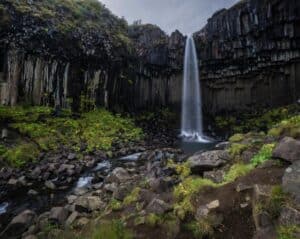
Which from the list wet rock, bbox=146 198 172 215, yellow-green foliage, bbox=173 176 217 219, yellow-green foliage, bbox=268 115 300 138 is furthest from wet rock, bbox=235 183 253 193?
yellow-green foliage, bbox=268 115 300 138

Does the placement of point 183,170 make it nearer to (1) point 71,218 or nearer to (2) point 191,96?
(1) point 71,218

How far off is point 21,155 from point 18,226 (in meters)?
8.93

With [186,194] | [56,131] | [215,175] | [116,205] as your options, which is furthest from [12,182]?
[215,175]

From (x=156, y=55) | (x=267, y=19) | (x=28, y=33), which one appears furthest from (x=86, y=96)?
(x=267, y=19)

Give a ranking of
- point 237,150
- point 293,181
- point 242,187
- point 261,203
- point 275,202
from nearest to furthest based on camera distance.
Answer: point 275,202, point 261,203, point 293,181, point 242,187, point 237,150

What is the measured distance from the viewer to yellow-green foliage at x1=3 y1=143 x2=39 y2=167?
15773 millimetres

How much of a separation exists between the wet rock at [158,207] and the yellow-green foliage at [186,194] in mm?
218

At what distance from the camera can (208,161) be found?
841cm

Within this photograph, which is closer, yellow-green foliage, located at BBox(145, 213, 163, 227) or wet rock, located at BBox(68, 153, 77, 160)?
yellow-green foliage, located at BBox(145, 213, 163, 227)

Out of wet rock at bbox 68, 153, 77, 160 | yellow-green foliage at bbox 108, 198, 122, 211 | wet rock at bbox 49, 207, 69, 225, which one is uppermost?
wet rock at bbox 68, 153, 77, 160

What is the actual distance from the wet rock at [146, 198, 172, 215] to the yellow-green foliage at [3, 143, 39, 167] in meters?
11.5

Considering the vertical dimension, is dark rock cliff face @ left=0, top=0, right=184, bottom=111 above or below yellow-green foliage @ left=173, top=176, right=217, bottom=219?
above

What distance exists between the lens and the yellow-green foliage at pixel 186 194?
20.2 ft

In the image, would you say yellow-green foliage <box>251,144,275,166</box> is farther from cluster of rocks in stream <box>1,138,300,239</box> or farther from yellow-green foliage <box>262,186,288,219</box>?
yellow-green foliage <box>262,186,288,219</box>
